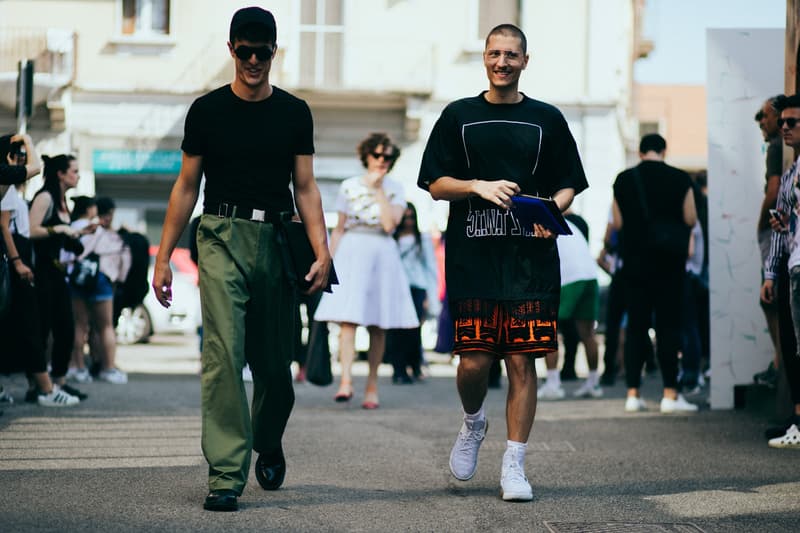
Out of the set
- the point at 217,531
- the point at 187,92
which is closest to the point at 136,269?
the point at 217,531

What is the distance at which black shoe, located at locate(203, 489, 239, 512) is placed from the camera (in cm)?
553

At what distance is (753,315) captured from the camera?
403 inches

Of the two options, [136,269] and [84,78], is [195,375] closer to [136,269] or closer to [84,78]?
[136,269]

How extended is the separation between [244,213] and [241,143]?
11.6 inches

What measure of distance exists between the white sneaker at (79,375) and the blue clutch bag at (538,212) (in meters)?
7.92

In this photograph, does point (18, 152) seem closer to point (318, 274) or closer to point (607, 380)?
point (318, 274)

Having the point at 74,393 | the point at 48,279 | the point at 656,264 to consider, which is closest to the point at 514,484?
the point at 656,264

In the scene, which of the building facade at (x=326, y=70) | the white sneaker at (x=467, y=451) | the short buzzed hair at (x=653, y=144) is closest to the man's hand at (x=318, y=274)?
the white sneaker at (x=467, y=451)

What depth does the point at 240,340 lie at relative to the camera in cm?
576

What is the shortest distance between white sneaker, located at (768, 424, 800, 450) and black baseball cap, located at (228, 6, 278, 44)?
4.00 meters

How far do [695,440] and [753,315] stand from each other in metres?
2.12

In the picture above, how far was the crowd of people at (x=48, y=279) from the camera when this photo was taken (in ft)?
30.5

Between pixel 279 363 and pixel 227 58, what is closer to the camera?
pixel 279 363

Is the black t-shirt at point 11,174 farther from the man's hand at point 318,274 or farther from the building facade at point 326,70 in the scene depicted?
the building facade at point 326,70
